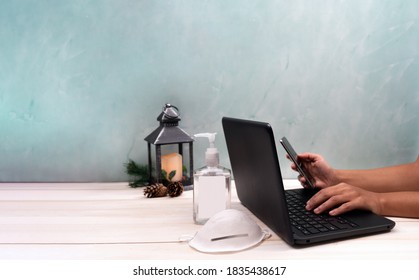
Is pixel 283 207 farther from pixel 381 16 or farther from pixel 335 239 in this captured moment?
pixel 381 16

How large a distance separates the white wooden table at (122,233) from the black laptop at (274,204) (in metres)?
0.02

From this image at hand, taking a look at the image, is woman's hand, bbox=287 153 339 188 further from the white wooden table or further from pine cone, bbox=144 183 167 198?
pine cone, bbox=144 183 167 198

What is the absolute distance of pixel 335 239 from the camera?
81 centimetres

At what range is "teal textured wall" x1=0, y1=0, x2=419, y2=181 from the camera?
1375mm

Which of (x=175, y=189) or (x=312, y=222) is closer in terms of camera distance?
(x=312, y=222)

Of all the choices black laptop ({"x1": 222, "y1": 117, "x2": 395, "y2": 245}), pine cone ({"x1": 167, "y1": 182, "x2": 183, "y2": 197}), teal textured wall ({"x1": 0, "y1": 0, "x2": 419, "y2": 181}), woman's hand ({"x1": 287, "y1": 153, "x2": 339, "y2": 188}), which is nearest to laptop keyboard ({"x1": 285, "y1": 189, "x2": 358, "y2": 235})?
black laptop ({"x1": 222, "y1": 117, "x2": 395, "y2": 245})

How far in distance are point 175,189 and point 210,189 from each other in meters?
0.27

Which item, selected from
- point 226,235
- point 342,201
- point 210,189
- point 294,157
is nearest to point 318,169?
point 294,157

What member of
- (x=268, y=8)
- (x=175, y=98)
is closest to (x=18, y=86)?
(x=175, y=98)

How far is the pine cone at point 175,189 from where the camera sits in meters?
1.20

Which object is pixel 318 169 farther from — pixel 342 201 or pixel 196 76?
pixel 196 76

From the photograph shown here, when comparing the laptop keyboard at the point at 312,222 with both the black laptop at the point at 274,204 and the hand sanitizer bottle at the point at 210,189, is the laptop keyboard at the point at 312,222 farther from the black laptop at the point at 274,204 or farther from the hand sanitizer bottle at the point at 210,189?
the hand sanitizer bottle at the point at 210,189

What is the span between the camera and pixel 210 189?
957mm

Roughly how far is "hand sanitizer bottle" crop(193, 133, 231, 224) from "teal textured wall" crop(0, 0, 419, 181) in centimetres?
47
